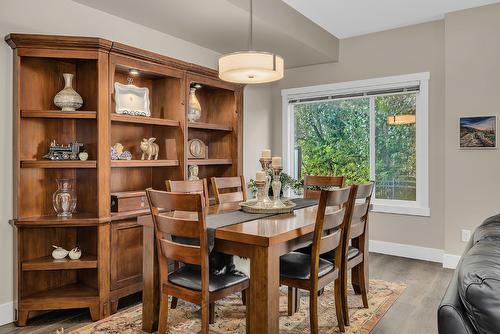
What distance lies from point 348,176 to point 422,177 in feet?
3.03

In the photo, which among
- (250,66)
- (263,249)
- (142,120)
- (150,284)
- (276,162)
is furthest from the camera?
(142,120)

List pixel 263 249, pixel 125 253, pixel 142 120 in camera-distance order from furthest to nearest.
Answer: pixel 142 120 → pixel 125 253 → pixel 263 249

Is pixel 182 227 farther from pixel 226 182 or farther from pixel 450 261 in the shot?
pixel 450 261

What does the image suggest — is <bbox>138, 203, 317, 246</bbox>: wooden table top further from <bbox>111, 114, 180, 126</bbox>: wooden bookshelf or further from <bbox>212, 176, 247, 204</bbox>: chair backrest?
<bbox>111, 114, 180, 126</bbox>: wooden bookshelf

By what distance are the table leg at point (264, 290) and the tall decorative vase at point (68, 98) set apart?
6.07 ft

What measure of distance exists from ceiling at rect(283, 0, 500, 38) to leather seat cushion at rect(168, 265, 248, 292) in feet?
9.40

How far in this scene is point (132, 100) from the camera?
3.31 meters

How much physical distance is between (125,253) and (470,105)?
3.65 meters

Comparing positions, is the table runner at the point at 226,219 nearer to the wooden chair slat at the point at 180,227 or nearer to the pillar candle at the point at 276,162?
the wooden chair slat at the point at 180,227

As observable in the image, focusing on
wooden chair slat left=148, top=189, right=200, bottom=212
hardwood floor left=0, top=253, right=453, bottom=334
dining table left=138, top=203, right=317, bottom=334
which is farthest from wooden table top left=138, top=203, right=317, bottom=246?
hardwood floor left=0, top=253, right=453, bottom=334

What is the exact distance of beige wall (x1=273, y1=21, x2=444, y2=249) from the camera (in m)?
4.30

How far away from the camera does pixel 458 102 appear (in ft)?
13.1

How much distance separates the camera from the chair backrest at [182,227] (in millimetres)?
2010

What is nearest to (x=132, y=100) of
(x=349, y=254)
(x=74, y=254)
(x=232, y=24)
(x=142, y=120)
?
(x=142, y=120)
